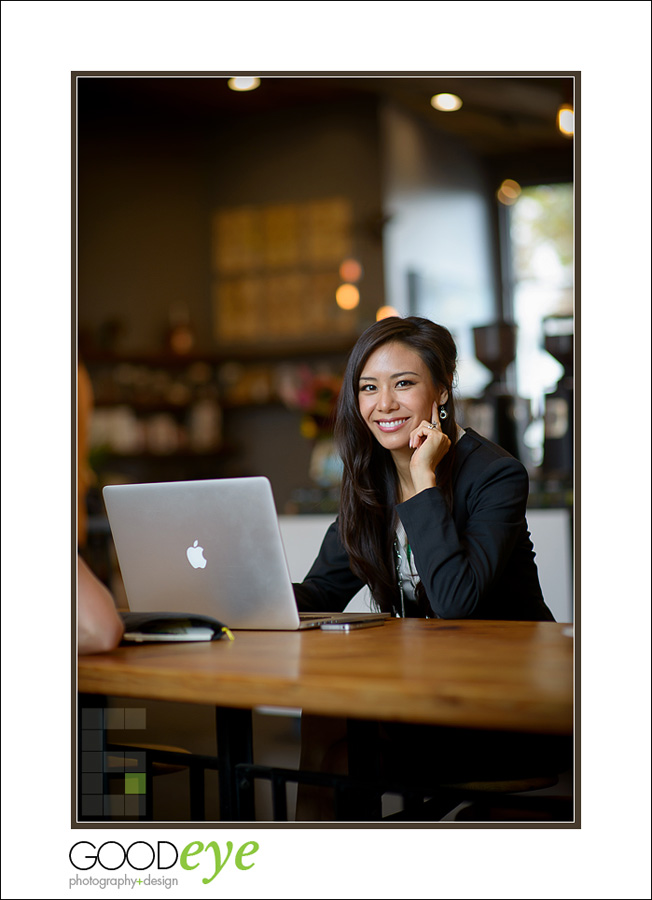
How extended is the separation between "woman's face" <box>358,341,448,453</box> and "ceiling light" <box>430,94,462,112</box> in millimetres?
4008

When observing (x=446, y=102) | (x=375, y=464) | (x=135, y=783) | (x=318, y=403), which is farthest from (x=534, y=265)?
(x=135, y=783)

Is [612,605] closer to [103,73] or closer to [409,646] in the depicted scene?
[409,646]

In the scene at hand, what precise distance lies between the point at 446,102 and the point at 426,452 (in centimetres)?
462

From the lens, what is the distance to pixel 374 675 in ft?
3.33

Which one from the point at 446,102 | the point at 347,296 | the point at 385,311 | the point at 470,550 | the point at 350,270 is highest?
the point at 446,102

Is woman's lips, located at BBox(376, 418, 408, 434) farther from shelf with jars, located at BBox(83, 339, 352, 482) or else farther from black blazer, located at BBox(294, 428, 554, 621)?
shelf with jars, located at BBox(83, 339, 352, 482)

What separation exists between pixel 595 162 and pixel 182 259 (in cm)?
531

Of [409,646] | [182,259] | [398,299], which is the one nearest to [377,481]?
[409,646]

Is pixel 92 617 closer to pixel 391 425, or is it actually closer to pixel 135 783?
pixel 135 783

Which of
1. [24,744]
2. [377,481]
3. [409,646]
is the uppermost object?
[377,481]

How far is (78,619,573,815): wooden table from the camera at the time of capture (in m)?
0.93

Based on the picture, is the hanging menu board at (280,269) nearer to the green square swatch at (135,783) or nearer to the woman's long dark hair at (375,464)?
the woman's long dark hair at (375,464)

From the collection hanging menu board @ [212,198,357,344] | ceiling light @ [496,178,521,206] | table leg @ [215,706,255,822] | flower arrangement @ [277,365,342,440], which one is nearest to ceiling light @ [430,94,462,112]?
hanging menu board @ [212,198,357,344]

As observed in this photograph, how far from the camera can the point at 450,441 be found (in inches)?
69.3
